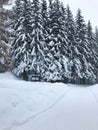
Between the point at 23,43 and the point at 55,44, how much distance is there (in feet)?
15.7

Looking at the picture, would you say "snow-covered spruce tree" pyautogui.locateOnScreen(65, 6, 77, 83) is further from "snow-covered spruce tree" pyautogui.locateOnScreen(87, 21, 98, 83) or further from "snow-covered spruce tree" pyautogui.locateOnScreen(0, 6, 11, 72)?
"snow-covered spruce tree" pyautogui.locateOnScreen(0, 6, 11, 72)

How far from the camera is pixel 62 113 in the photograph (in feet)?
37.0

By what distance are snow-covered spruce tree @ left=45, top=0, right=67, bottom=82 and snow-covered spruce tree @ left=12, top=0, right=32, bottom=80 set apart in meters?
3.03

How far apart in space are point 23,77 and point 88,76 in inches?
476

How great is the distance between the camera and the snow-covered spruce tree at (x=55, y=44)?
121 ft

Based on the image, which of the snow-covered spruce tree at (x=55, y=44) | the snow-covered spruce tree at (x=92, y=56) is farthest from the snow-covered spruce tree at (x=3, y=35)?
the snow-covered spruce tree at (x=92, y=56)

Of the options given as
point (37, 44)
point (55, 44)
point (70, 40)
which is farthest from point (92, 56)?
point (37, 44)

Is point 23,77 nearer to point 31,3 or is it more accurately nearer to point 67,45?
point 67,45

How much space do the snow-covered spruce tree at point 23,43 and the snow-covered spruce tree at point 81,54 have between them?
9247mm

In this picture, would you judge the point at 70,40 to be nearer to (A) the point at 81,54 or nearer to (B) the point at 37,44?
(A) the point at 81,54

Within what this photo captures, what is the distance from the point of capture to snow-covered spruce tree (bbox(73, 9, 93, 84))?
42.4 meters

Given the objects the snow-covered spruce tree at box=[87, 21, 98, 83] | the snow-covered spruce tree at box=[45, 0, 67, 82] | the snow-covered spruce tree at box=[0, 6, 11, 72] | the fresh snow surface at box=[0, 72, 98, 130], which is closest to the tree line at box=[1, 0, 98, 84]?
the snow-covered spruce tree at box=[45, 0, 67, 82]

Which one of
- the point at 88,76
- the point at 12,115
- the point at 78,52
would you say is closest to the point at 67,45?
the point at 78,52

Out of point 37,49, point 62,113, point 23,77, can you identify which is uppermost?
point 37,49
